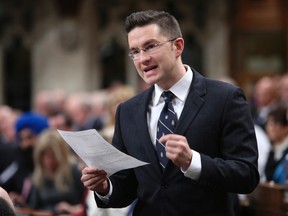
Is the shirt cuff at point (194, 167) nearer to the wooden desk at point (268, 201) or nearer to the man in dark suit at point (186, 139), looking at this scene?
the man in dark suit at point (186, 139)

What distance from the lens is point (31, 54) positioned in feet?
49.3

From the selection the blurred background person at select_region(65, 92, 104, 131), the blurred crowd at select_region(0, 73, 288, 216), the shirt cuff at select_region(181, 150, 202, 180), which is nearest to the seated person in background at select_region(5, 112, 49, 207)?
the blurred crowd at select_region(0, 73, 288, 216)

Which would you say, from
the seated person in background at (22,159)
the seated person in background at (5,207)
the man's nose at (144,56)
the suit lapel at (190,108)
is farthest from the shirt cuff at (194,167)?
the seated person in background at (22,159)

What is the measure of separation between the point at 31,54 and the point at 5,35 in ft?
1.93

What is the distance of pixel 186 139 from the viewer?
345cm

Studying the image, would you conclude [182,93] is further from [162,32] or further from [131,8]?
[131,8]

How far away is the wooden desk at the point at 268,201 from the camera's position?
5.46m

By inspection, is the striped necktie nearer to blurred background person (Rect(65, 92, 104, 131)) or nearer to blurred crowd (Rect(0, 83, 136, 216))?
blurred crowd (Rect(0, 83, 136, 216))

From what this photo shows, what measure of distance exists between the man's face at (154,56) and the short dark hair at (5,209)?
2.75ft

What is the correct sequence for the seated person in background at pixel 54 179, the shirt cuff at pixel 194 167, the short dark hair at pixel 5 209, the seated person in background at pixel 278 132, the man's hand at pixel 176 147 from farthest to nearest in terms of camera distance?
the seated person in background at pixel 54 179 < the seated person in background at pixel 278 132 < the shirt cuff at pixel 194 167 < the man's hand at pixel 176 147 < the short dark hair at pixel 5 209

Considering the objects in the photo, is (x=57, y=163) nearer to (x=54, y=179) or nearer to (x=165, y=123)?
(x=54, y=179)

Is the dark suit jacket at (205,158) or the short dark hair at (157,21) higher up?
the short dark hair at (157,21)

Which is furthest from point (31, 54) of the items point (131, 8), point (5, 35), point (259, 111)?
point (259, 111)

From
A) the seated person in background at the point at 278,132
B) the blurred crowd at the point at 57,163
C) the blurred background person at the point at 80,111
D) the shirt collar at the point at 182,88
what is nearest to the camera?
the shirt collar at the point at 182,88
